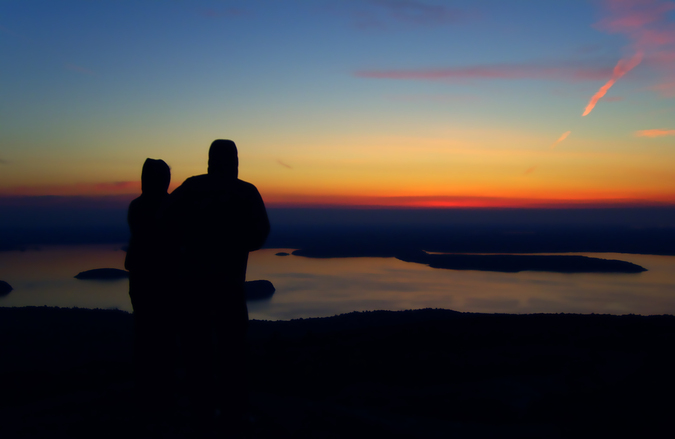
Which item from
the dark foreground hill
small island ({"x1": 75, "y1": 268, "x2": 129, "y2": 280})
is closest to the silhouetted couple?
the dark foreground hill

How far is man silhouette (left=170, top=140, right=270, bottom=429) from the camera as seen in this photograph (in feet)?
10.1

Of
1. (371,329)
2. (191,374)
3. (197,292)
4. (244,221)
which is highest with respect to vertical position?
(244,221)

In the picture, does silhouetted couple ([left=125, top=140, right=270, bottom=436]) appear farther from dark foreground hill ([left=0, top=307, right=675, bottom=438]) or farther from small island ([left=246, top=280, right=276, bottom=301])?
small island ([left=246, top=280, right=276, bottom=301])

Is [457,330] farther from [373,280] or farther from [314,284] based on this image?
[373,280]

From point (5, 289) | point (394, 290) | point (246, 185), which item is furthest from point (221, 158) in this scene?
point (5, 289)

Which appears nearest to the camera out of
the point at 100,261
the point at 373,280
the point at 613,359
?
the point at 613,359

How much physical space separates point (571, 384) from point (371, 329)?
435 cm

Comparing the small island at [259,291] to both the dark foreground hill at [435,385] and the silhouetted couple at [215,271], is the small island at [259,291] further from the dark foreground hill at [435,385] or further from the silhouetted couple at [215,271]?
the silhouetted couple at [215,271]

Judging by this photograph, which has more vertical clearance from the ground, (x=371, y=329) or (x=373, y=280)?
(x=371, y=329)

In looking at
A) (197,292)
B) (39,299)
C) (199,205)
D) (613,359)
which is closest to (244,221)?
(199,205)

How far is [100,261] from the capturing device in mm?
64750

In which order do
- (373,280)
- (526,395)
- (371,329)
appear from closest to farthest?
(526,395), (371,329), (373,280)

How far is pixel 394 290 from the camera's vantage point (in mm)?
46031

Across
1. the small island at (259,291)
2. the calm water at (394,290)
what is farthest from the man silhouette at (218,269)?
the small island at (259,291)
